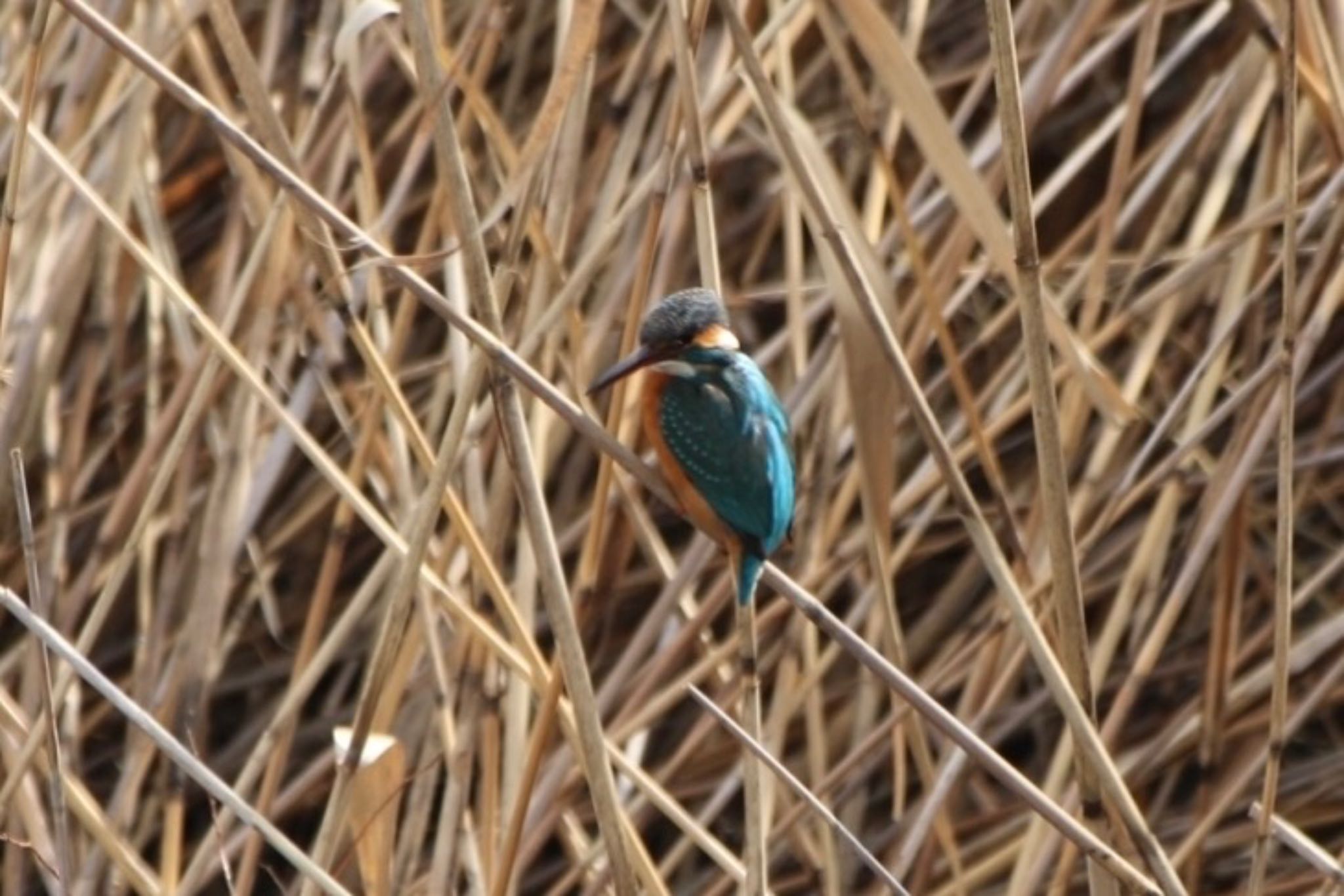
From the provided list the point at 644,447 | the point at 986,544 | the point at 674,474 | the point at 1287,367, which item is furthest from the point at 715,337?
the point at 644,447

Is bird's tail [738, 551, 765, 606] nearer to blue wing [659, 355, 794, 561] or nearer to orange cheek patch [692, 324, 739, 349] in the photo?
blue wing [659, 355, 794, 561]

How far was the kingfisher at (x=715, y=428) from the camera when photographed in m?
2.14

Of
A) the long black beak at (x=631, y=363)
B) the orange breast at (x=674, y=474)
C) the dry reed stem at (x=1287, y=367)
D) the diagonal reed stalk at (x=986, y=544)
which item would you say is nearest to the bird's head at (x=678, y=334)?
the long black beak at (x=631, y=363)

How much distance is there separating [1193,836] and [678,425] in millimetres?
765

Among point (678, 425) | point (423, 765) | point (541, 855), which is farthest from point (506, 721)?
point (541, 855)

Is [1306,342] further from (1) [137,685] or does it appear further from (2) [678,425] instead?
(1) [137,685]

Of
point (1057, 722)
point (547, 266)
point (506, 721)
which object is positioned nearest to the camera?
point (547, 266)

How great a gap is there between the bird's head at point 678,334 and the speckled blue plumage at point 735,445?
0.4 inches

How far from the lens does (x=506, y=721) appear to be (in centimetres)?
245

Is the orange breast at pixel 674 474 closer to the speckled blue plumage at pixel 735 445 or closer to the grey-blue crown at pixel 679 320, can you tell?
the speckled blue plumage at pixel 735 445

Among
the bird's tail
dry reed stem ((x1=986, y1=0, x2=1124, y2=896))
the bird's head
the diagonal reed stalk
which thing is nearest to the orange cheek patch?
the bird's head

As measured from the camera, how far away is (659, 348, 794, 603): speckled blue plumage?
2164 mm

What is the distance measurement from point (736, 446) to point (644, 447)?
0.73 m

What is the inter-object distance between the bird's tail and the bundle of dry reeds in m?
0.13
